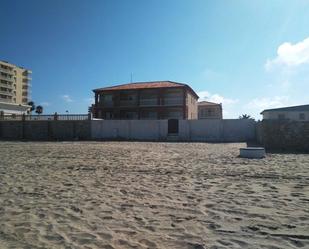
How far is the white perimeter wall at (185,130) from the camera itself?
105ft

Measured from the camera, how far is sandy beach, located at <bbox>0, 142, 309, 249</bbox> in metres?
4.49

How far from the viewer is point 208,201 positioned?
21.7ft

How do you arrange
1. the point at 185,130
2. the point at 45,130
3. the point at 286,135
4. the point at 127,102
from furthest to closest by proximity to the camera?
the point at 127,102 → the point at 45,130 → the point at 185,130 → the point at 286,135

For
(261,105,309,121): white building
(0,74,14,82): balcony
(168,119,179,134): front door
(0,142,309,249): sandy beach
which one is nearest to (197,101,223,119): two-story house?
(261,105,309,121): white building

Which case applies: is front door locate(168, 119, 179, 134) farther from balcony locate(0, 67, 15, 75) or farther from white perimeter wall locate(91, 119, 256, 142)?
balcony locate(0, 67, 15, 75)

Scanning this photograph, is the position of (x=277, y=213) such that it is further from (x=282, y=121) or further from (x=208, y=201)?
(x=282, y=121)

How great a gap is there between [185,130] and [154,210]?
27556mm

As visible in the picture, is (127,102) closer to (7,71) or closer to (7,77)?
(7,77)

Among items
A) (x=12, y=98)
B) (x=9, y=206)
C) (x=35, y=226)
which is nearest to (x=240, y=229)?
(x=35, y=226)

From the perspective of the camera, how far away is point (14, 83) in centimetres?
10150

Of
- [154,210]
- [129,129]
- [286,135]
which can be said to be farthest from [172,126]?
[154,210]

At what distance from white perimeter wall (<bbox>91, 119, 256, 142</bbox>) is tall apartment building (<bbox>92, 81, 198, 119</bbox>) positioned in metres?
12.0

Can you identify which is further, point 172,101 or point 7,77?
point 7,77

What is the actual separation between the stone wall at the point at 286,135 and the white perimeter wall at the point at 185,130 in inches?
403
